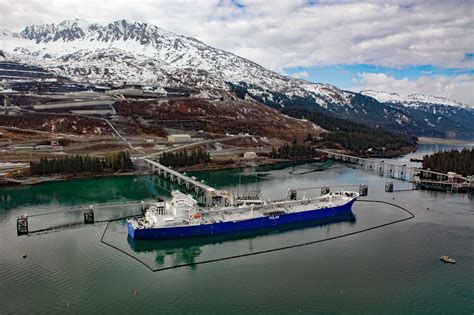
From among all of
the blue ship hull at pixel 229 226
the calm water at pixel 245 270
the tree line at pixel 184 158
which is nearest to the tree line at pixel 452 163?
the calm water at pixel 245 270

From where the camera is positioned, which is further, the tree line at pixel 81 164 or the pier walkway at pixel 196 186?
the tree line at pixel 81 164

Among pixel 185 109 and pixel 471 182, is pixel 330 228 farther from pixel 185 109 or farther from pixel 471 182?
pixel 185 109

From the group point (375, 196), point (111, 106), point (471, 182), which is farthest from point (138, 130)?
point (471, 182)

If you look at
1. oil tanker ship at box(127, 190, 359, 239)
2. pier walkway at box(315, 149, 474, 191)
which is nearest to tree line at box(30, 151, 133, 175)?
oil tanker ship at box(127, 190, 359, 239)

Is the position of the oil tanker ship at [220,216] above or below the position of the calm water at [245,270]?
above

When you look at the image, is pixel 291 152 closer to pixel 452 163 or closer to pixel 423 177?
pixel 423 177

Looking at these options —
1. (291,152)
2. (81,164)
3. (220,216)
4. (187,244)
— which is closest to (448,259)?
(220,216)

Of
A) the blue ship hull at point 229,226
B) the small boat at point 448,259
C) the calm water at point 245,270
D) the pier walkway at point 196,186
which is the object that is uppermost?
the pier walkway at point 196,186

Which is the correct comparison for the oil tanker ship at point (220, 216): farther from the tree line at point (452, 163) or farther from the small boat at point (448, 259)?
the tree line at point (452, 163)
